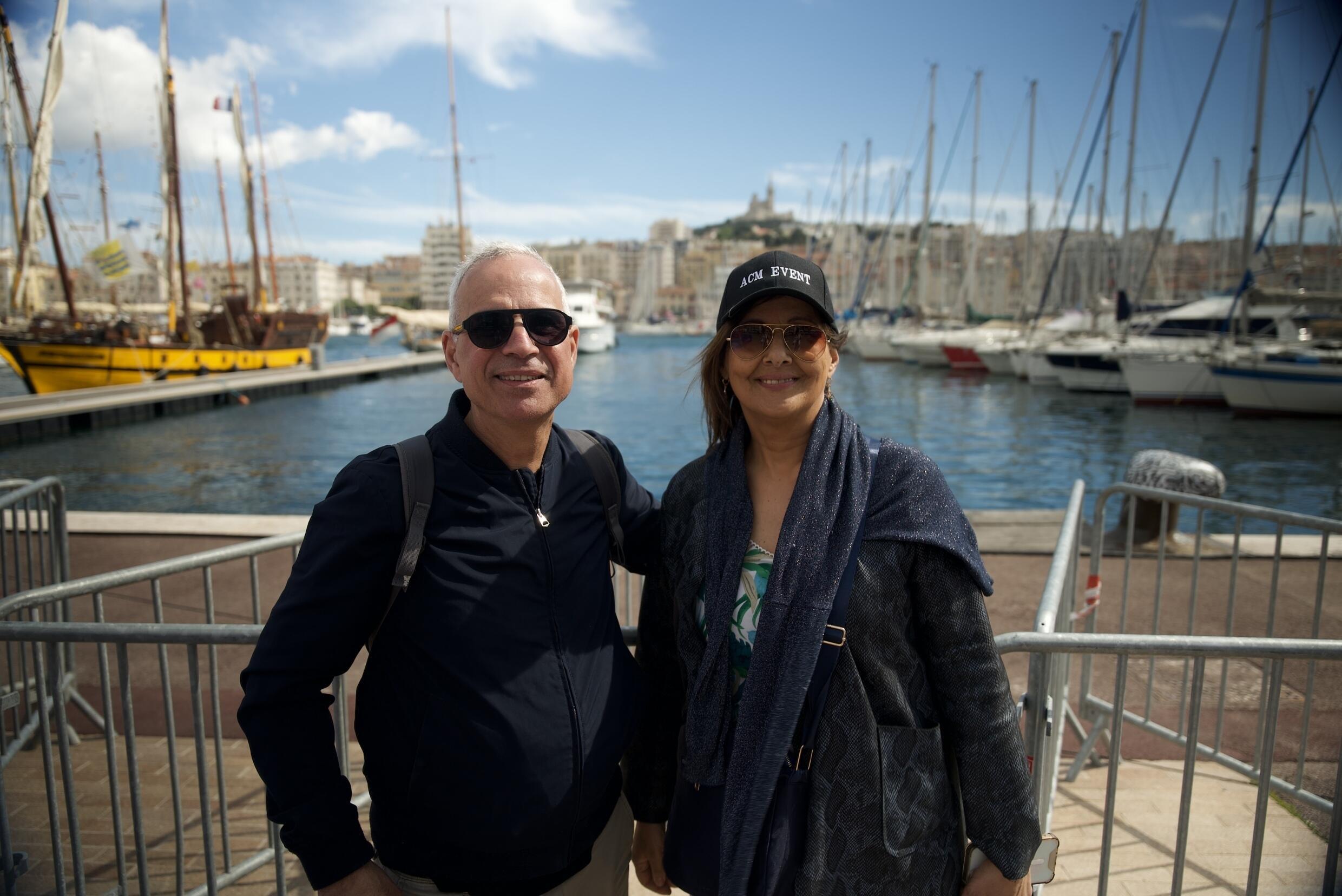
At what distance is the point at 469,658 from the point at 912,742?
873 millimetres

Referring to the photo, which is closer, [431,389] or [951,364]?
[431,389]

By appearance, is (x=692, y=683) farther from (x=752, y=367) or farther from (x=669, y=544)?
(x=752, y=367)

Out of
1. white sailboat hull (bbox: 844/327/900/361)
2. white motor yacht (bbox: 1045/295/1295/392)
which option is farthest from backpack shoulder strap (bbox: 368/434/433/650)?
white sailboat hull (bbox: 844/327/900/361)

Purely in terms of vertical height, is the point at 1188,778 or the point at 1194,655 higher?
the point at 1194,655

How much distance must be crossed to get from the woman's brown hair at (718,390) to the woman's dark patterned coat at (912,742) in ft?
1.70

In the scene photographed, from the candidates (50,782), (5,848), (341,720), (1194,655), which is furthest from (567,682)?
(5,848)

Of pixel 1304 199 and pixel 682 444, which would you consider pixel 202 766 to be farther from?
pixel 1304 199

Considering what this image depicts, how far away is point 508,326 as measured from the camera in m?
1.81

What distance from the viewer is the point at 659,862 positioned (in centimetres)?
195

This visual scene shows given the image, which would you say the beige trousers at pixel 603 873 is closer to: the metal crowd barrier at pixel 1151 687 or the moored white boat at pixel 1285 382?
the metal crowd barrier at pixel 1151 687

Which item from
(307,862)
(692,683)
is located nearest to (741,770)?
(692,683)

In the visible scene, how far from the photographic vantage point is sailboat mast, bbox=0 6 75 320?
23959 millimetres

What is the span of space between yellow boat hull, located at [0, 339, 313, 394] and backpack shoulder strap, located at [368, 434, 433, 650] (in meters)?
33.9

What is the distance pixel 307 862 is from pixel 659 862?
80cm
